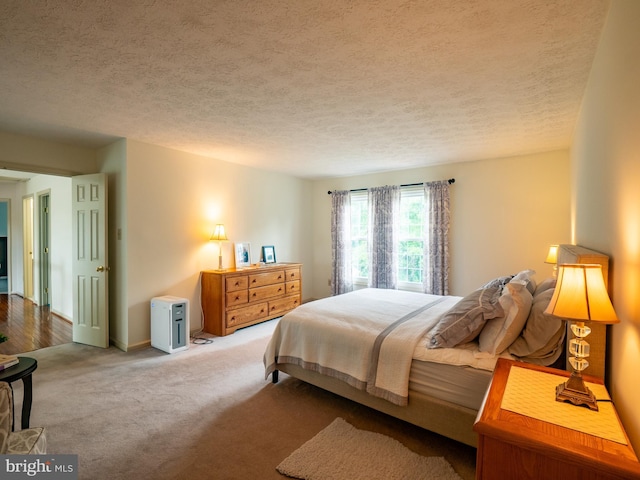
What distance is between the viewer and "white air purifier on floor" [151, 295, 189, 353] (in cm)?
363

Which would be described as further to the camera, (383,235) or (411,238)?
(383,235)

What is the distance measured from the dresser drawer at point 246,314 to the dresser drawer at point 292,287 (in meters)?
0.51

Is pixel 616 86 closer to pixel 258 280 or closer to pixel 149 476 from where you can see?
pixel 149 476

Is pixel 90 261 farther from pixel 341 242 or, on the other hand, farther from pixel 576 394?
pixel 576 394

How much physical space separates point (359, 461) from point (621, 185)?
2.00 m

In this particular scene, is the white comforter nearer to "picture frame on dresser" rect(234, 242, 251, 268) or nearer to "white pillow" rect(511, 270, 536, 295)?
"white pillow" rect(511, 270, 536, 295)

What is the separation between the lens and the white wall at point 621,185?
114cm

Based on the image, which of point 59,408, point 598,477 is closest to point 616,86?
point 598,477

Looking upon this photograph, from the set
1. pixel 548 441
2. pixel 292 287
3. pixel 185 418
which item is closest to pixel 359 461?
pixel 548 441

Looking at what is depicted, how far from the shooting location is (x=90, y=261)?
393 cm

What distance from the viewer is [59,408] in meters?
2.48

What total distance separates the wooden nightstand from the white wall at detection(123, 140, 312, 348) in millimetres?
3870

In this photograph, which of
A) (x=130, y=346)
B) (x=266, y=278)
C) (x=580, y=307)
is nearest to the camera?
(x=580, y=307)

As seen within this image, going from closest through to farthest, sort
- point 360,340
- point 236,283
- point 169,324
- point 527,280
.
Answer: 1. point 360,340
2. point 527,280
3. point 169,324
4. point 236,283
